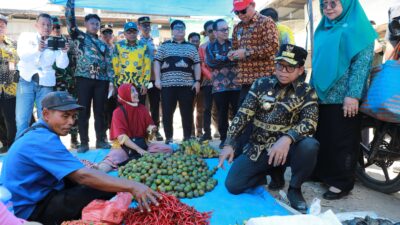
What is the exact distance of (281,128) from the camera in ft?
10.7

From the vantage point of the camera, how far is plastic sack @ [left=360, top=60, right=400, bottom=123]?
3.03 m

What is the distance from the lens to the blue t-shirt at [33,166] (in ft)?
7.41

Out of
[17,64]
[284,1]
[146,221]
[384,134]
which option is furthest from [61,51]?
[284,1]

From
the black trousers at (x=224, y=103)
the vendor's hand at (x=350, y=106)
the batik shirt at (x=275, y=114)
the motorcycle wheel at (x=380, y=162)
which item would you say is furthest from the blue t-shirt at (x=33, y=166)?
the black trousers at (x=224, y=103)

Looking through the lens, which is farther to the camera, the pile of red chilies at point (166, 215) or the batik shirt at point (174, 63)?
the batik shirt at point (174, 63)

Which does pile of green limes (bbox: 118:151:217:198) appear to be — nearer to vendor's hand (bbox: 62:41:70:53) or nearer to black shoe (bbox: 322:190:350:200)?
black shoe (bbox: 322:190:350:200)

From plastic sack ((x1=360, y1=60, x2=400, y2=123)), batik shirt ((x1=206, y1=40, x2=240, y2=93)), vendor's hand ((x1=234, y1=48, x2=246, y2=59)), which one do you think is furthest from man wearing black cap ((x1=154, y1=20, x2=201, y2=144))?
plastic sack ((x1=360, y1=60, x2=400, y2=123))

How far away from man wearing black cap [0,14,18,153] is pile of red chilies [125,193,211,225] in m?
3.95

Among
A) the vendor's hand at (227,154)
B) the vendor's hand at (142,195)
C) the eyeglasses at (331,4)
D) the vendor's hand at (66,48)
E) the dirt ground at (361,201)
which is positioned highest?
the eyeglasses at (331,4)

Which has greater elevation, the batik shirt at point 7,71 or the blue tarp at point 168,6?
the blue tarp at point 168,6

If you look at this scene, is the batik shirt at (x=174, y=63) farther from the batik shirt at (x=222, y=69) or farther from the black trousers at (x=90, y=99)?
the black trousers at (x=90, y=99)

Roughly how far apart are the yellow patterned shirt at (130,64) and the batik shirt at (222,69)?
1153mm

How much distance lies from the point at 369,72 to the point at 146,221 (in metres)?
2.54

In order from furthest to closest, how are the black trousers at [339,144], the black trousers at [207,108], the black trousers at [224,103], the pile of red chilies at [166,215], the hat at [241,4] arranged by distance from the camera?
the black trousers at [207,108], the black trousers at [224,103], the hat at [241,4], the black trousers at [339,144], the pile of red chilies at [166,215]
